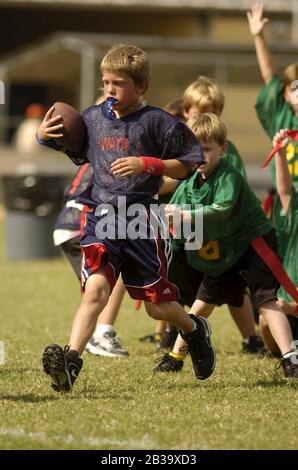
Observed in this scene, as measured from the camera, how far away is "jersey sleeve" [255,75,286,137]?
7.28 m

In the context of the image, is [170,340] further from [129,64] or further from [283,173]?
[129,64]

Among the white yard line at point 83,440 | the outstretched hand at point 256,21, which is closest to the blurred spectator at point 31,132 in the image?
the outstretched hand at point 256,21

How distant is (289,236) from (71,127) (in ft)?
6.29

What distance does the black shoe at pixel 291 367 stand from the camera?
5.83 meters

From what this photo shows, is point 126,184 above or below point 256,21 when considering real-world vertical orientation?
below

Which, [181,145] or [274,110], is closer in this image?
[181,145]

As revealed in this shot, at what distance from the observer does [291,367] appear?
5.85m

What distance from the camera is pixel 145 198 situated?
5.46m

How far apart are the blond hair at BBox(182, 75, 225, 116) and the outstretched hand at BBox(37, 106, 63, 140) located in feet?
4.80

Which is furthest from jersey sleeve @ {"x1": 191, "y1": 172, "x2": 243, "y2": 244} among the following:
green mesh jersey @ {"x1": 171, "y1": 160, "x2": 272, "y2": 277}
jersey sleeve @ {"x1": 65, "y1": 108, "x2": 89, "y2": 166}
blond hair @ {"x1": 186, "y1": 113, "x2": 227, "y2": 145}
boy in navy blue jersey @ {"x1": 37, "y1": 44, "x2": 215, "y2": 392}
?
jersey sleeve @ {"x1": 65, "y1": 108, "x2": 89, "y2": 166}

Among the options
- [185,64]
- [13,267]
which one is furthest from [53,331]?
[185,64]

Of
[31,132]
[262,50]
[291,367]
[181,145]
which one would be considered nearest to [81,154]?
[181,145]

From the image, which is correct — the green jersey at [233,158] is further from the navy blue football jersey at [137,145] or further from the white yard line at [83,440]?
the white yard line at [83,440]

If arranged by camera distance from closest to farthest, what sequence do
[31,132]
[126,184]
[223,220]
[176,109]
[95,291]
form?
[95,291], [126,184], [223,220], [176,109], [31,132]
